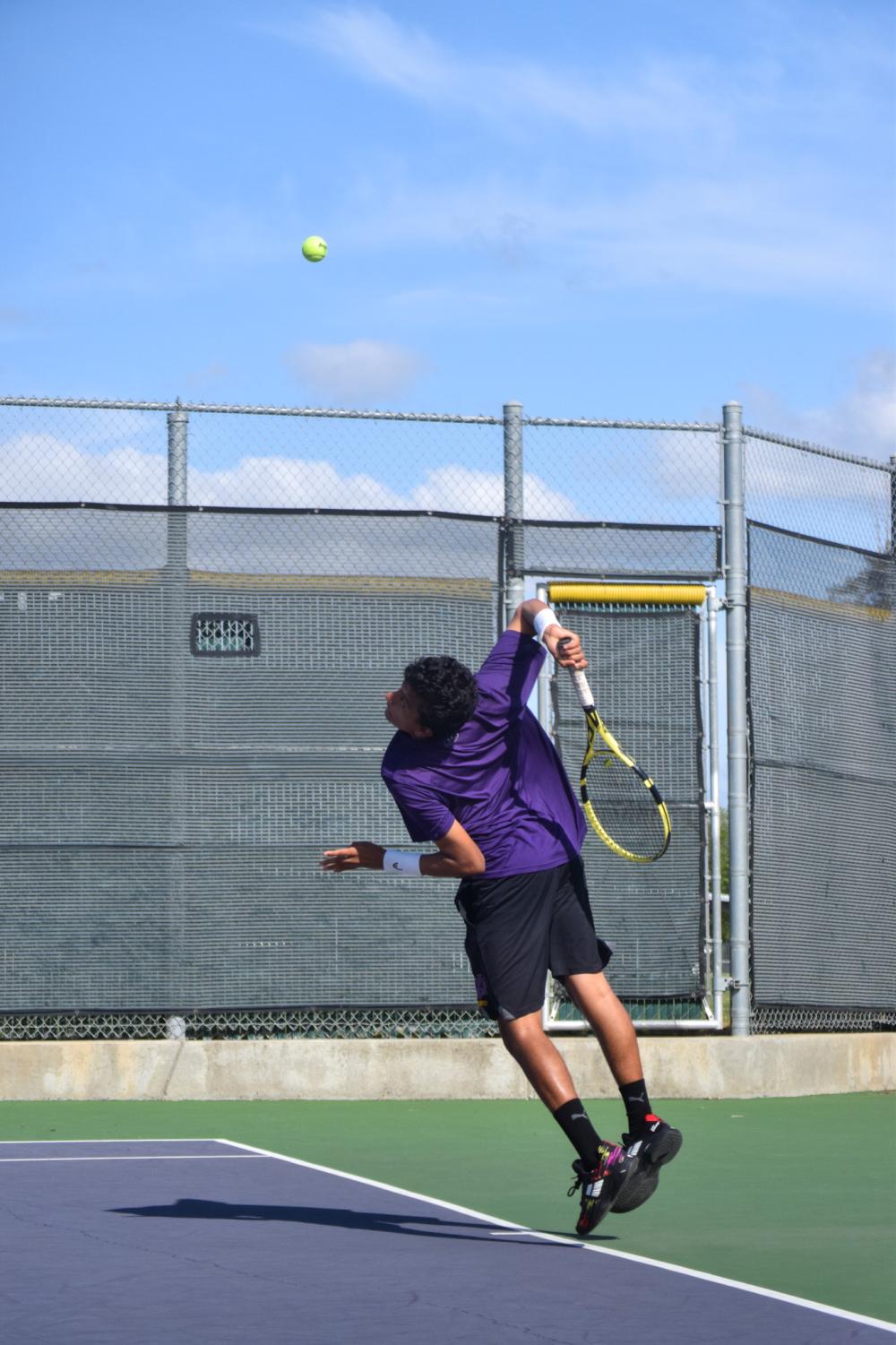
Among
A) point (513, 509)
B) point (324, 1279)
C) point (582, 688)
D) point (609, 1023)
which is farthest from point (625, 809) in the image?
point (324, 1279)

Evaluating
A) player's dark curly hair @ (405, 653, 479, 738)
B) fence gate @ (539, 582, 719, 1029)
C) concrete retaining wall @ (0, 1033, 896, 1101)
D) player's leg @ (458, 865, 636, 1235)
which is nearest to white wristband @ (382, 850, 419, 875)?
player's leg @ (458, 865, 636, 1235)

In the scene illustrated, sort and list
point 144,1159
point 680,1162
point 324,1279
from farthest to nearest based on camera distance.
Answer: point 680,1162
point 144,1159
point 324,1279

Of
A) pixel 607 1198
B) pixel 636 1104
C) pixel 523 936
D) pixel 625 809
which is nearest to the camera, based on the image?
pixel 607 1198

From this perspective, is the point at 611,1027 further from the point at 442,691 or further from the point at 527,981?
the point at 442,691

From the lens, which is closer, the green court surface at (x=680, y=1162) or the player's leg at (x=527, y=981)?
the green court surface at (x=680, y=1162)

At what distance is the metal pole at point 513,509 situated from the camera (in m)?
9.77

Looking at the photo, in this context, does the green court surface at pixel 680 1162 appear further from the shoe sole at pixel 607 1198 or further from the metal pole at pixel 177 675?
the metal pole at pixel 177 675

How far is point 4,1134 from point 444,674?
3.55 m

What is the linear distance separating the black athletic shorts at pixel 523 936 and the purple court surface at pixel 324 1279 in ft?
2.10

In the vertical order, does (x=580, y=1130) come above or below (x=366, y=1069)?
above

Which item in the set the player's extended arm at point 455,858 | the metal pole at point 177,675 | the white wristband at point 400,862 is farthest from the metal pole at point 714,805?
the player's extended arm at point 455,858

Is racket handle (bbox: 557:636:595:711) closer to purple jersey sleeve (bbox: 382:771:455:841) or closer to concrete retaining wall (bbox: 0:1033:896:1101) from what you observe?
purple jersey sleeve (bbox: 382:771:455:841)

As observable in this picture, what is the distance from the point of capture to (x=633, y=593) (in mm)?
9867

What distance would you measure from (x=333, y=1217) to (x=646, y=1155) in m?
0.96
